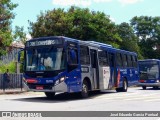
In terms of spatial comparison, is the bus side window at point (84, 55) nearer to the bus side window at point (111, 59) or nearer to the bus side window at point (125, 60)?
the bus side window at point (111, 59)

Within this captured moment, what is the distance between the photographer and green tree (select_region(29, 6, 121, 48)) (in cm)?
4359

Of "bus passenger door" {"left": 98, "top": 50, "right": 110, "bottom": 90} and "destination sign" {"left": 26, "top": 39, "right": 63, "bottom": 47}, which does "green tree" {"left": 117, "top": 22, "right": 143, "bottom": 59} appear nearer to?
"bus passenger door" {"left": 98, "top": 50, "right": 110, "bottom": 90}

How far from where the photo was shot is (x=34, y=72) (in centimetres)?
1783

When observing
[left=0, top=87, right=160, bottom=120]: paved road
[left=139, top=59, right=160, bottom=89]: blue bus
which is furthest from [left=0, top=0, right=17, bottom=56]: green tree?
[left=139, top=59, right=160, bottom=89]: blue bus

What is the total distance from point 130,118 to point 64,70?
6.58 metres

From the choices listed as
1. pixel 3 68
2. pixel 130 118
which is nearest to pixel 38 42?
pixel 130 118

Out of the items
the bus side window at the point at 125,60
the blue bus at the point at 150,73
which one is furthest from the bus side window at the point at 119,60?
the blue bus at the point at 150,73

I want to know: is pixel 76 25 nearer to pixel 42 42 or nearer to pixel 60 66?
pixel 42 42

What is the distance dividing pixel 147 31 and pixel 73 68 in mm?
65612

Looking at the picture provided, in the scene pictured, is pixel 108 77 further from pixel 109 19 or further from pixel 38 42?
pixel 109 19

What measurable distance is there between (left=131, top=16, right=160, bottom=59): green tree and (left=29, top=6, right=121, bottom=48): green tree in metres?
34.8

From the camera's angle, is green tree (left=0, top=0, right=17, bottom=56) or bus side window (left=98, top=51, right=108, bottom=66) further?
green tree (left=0, top=0, right=17, bottom=56)

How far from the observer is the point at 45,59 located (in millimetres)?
17719

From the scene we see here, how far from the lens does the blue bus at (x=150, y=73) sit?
3566 centimetres
